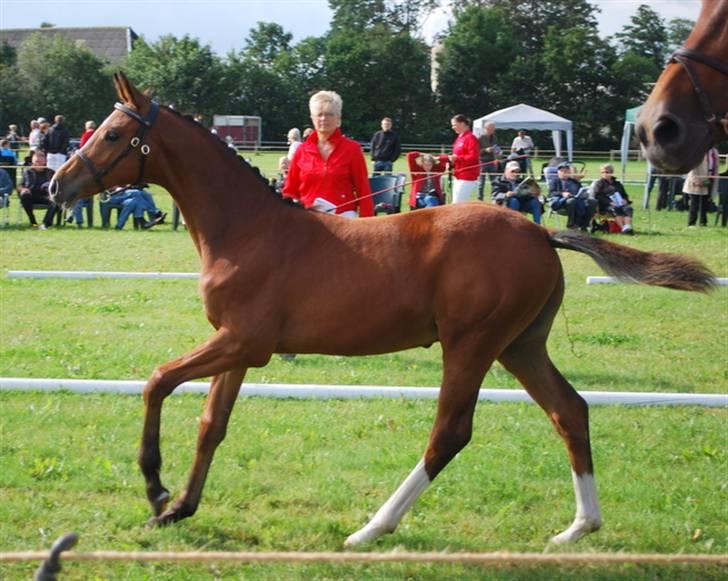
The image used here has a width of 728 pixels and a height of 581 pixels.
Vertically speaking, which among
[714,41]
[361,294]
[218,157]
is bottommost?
[361,294]

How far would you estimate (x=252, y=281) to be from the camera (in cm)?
534

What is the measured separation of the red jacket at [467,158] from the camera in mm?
15977

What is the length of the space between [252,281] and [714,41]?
2.52 m

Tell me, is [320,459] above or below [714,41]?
below

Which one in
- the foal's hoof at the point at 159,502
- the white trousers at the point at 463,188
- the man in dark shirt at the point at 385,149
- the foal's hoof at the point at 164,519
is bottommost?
the foal's hoof at the point at 164,519

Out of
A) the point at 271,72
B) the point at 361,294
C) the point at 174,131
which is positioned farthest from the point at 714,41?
the point at 271,72

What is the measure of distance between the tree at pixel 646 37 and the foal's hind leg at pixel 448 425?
234 feet

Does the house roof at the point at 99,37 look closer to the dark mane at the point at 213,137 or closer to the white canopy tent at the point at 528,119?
the white canopy tent at the point at 528,119

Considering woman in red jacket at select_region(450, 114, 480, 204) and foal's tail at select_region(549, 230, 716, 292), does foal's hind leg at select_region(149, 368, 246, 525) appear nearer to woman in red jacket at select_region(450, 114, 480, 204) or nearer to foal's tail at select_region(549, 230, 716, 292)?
foal's tail at select_region(549, 230, 716, 292)

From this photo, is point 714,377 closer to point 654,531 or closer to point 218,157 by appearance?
point 654,531

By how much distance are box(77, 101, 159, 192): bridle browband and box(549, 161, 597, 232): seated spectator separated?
1434 centimetres

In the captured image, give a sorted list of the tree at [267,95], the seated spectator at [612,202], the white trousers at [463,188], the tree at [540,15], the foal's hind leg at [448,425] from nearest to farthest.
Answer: the foal's hind leg at [448,425] → the white trousers at [463,188] → the seated spectator at [612,202] → the tree at [267,95] → the tree at [540,15]

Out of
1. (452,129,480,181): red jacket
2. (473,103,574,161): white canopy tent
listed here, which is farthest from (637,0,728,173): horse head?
(473,103,574,161): white canopy tent

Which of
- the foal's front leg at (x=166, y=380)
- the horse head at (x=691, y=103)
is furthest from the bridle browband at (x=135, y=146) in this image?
the horse head at (x=691, y=103)
